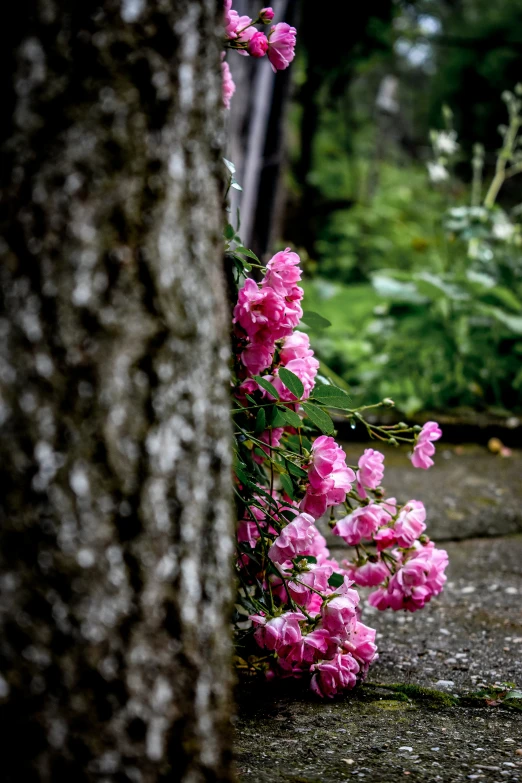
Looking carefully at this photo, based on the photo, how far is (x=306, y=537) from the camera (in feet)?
3.95

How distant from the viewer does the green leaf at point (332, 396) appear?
127 centimetres

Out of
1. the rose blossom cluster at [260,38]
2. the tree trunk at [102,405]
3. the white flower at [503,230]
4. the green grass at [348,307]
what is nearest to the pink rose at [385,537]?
the tree trunk at [102,405]

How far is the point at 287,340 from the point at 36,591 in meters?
0.73

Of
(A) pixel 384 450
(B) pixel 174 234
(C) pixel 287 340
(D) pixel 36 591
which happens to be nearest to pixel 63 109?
(B) pixel 174 234

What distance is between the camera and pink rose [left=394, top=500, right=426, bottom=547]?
1.32 m

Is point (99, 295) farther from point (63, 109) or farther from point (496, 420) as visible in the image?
point (496, 420)

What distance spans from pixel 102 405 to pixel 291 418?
59 centimetres

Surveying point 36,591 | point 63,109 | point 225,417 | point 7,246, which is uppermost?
point 63,109

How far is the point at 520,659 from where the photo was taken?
1578mm

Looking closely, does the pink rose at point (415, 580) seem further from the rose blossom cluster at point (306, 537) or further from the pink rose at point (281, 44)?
the pink rose at point (281, 44)

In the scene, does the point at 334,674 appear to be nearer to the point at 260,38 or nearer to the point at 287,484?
the point at 287,484

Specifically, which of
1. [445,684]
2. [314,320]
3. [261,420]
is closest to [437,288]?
[314,320]

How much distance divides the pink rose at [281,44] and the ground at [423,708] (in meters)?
1.06

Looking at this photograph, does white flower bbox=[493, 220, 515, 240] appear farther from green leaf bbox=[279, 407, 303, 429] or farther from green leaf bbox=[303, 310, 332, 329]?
green leaf bbox=[279, 407, 303, 429]
